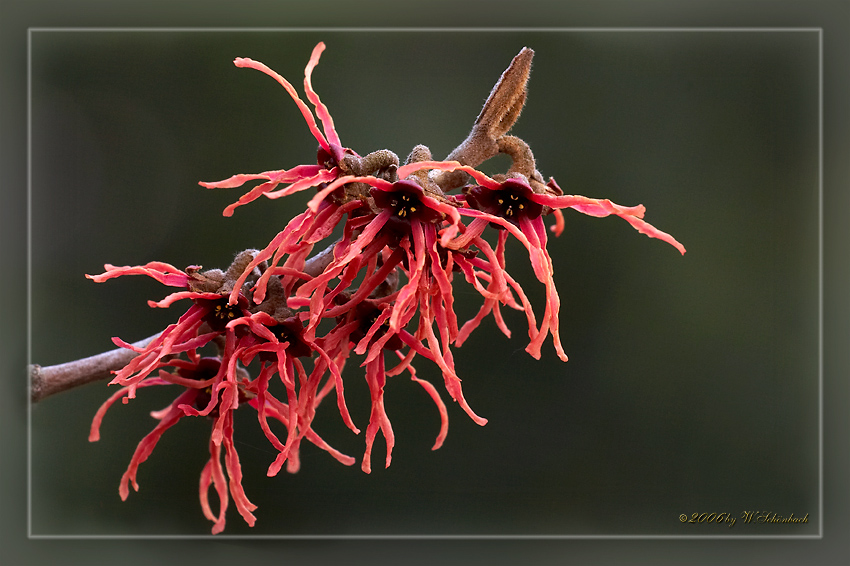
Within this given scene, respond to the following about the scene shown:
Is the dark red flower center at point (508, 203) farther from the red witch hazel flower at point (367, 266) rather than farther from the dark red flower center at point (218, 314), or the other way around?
the dark red flower center at point (218, 314)

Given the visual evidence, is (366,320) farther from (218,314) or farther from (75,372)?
(75,372)

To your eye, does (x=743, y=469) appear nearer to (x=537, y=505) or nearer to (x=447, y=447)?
(x=537, y=505)

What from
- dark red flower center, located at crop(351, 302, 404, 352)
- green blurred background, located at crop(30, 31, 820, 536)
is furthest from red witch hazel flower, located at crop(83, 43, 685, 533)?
green blurred background, located at crop(30, 31, 820, 536)

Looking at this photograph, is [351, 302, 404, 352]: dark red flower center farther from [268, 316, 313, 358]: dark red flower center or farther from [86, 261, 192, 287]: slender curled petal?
[86, 261, 192, 287]: slender curled petal

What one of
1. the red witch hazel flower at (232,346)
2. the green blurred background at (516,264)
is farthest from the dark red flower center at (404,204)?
the green blurred background at (516,264)

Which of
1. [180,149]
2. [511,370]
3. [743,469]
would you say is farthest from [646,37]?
[180,149]
